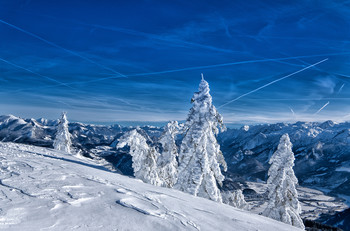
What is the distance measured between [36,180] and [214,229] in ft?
18.0

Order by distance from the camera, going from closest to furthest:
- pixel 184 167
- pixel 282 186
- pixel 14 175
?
pixel 14 175 → pixel 184 167 → pixel 282 186

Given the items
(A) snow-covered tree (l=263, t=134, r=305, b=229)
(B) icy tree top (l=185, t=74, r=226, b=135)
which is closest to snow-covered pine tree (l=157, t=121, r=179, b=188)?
(B) icy tree top (l=185, t=74, r=226, b=135)

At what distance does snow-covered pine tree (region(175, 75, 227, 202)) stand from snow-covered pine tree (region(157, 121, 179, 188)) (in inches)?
390

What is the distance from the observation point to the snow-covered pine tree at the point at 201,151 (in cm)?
1683

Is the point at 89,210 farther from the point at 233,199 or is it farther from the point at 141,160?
the point at 233,199

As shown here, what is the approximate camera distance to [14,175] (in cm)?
740

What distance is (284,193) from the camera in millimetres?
24547

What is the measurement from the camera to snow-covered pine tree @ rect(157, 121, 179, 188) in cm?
2795

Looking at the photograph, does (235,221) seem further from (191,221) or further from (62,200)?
(62,200)

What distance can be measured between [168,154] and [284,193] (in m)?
13.4

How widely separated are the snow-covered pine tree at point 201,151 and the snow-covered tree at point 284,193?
10.2m

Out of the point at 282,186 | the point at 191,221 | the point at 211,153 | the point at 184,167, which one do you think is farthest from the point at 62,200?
the point at 282,186

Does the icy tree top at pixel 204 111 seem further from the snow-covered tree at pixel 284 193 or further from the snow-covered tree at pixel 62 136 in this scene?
the snow-covered tree at pixel 62 136

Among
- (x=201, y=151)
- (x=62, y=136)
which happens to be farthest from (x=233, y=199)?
(x=62, y=136)
